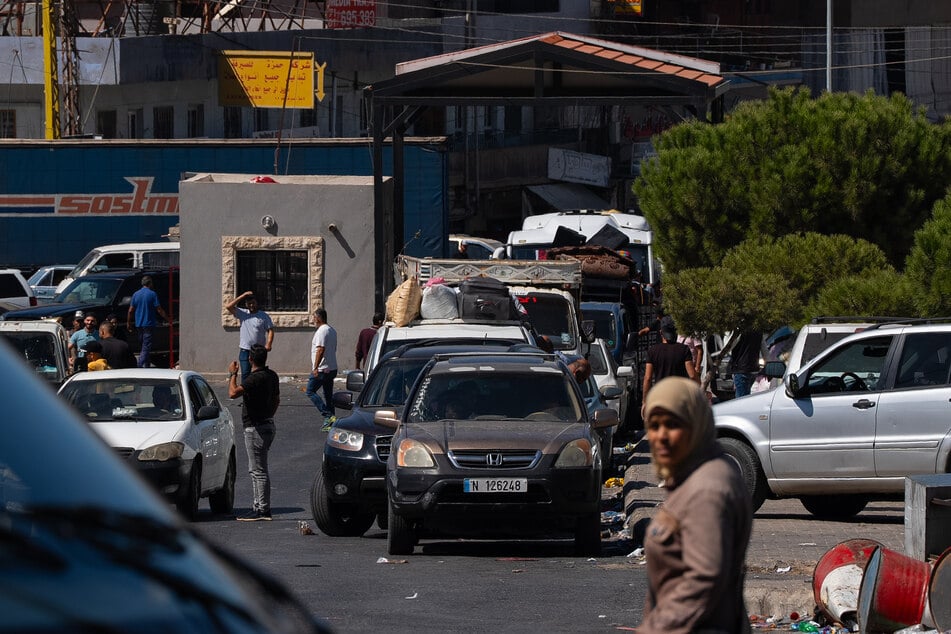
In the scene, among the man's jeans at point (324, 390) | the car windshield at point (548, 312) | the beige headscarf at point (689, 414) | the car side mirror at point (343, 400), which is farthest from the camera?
the man's jeans at point (324, 390)

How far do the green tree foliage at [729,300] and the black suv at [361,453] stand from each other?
16.4ft

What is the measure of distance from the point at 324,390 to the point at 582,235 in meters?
13.0

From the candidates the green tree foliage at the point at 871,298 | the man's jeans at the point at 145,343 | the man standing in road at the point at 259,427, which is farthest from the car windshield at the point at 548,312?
the man's jeans at the point at 145,343

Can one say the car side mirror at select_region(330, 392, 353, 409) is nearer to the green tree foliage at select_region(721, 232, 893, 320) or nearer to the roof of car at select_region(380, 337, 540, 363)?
the roof of car at select_region(380, 337, 540, 363)

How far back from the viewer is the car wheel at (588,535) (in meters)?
11.7

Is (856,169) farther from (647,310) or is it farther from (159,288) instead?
(159,288)

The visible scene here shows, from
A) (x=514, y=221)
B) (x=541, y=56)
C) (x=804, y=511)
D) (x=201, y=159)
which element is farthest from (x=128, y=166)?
(x=804, y=511)

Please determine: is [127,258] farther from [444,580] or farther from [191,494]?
[444,580]

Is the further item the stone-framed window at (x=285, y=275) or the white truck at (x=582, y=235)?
the white truck at (x=582, y=235)

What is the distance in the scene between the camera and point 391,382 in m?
14.0

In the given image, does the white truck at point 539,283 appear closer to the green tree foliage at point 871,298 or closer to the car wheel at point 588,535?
the green tree foliage at point 871,298

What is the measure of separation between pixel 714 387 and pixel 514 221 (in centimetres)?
3547

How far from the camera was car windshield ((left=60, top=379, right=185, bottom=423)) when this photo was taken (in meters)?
14.4

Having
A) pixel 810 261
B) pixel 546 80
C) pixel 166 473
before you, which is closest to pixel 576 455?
pixel 166 473
